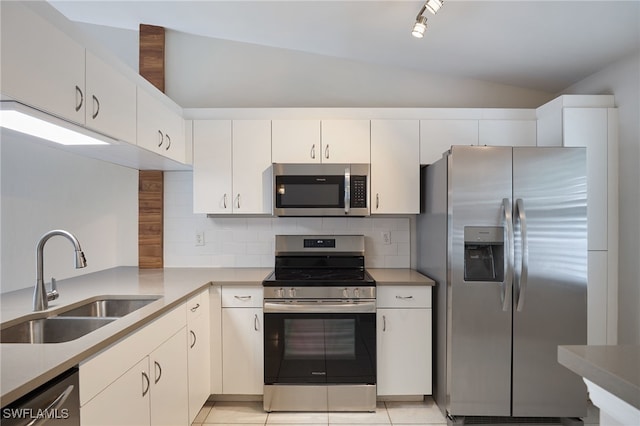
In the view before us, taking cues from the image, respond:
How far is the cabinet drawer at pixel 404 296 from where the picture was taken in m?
2.42

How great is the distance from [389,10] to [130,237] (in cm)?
267

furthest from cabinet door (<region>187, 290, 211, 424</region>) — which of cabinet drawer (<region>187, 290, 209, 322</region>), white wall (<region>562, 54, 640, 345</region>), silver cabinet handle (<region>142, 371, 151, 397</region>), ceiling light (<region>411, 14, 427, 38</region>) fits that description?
white wall (<region>562, 54, 640, 345</region>)

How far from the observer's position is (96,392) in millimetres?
1202

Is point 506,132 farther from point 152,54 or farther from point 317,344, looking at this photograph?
point 152,54

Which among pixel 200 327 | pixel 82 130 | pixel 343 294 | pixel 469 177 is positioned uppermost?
pixel 82 130

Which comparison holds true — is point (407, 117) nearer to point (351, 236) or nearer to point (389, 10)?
point (389, 10)

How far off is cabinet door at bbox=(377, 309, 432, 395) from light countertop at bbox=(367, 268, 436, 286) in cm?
20

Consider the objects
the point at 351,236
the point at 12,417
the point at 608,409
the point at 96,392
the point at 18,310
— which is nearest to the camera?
the point at 608,409

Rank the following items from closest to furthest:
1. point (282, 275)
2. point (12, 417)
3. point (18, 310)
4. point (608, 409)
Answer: point (608, 409) < point (12, 417) < point (18, 310) < point (282, 275)

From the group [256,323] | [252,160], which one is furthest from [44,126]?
[256,323]

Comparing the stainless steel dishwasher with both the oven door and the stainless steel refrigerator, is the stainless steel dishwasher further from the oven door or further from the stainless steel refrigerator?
A: the stainless steel refrigerator

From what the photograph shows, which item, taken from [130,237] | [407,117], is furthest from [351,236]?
[130,237]

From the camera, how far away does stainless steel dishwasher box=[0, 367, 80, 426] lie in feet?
2.94

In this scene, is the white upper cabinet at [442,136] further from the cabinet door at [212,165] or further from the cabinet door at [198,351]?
the cabinet door at [198,351]
